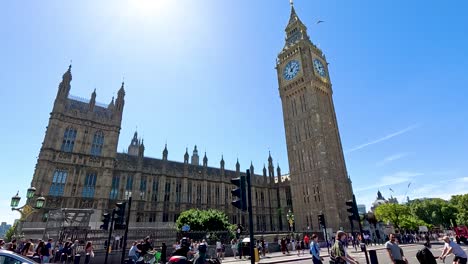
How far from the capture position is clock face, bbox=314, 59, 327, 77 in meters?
58.1

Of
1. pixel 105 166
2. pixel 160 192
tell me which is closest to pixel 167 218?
pixel 160 192

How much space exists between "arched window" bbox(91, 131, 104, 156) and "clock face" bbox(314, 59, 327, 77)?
4674 centimetres

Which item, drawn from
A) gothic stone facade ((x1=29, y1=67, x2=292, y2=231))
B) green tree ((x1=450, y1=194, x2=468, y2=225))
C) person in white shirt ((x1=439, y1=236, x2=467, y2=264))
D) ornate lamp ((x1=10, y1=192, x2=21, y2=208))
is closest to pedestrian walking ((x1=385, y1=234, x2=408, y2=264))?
person in white shirt ((x1=439, y1=236, x2=467, y2=264))

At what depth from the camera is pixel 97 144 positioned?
43.6 m

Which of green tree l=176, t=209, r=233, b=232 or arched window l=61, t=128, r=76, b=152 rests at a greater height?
arched window l=61, t=128, r=76, b=152

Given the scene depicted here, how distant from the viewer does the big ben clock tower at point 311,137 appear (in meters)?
47.6

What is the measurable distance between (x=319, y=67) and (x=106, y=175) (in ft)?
165

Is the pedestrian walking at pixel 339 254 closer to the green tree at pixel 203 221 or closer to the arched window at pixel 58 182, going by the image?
the green tree at pixel 203 221

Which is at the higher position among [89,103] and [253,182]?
[89,103]

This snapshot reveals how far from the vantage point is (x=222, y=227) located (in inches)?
1280

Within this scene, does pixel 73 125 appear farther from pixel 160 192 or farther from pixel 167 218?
pixel 167 218

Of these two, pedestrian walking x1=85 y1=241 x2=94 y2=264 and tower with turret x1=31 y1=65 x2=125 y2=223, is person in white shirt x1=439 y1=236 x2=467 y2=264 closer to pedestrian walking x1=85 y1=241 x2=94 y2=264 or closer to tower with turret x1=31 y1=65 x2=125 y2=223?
pedestrian walking x1=85 y1=241 x2=94 y2=264

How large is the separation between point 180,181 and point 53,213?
29.0m

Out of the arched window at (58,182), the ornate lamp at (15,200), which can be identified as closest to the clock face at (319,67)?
the arched window at (58,182)
